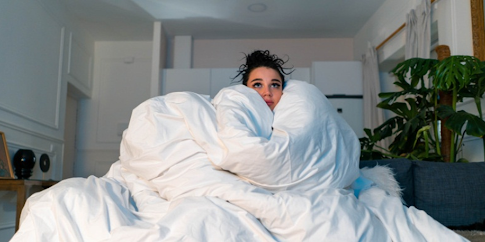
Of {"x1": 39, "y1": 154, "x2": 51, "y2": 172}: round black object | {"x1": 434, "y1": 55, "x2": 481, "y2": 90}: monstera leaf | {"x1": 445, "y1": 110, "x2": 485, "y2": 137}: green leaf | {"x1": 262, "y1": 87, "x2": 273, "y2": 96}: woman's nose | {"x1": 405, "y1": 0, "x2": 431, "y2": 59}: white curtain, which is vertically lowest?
{"x1": 39, "y1": 154, "x2": 51, "y2": 172}: round black object

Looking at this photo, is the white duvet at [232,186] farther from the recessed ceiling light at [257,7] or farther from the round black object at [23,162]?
the recessed ceiling light at [257,7]

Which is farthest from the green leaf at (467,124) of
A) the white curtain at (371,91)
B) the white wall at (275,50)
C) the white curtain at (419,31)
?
the white wall at (275,50)

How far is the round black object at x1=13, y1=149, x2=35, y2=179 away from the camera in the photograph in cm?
374

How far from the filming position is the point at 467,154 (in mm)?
3316

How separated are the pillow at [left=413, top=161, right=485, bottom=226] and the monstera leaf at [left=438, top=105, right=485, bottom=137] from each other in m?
0.42

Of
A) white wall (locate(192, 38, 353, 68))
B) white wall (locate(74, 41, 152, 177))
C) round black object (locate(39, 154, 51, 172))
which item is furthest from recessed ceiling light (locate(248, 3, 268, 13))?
round black object (locate(39, 154, 51, 172))

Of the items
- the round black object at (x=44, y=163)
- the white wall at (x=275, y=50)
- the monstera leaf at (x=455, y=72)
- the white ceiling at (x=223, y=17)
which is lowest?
the round black object at (x=44, y=163)

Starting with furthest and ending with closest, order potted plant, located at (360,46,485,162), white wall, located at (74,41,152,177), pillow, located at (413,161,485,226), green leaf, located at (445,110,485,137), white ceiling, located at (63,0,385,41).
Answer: white wall, located at (74,41,152,177) < white ceiling, located at (63,0,385,41) < potted plant, located at (360,46,485,162) < green leaf, located at (445,110,485,137) < pillow, located at (413,161,485,226)

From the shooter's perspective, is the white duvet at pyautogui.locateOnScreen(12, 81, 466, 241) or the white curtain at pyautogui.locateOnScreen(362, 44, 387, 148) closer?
the white duvet at pyautogui.locateOnScreen(12, 81, 466, 241)

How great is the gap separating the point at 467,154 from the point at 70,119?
481cm

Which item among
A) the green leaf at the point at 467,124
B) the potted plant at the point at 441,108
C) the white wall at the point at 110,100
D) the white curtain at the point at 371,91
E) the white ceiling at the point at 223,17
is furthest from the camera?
the white wall at the point at 110,100

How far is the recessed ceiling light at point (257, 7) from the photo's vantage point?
496 centimetres

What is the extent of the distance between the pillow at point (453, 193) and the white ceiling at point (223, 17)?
330cm

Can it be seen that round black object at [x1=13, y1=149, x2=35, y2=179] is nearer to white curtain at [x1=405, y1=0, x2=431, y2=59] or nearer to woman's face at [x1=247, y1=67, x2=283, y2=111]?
woman's face at [x1=247, y1=67, x2=283, y2=111]
